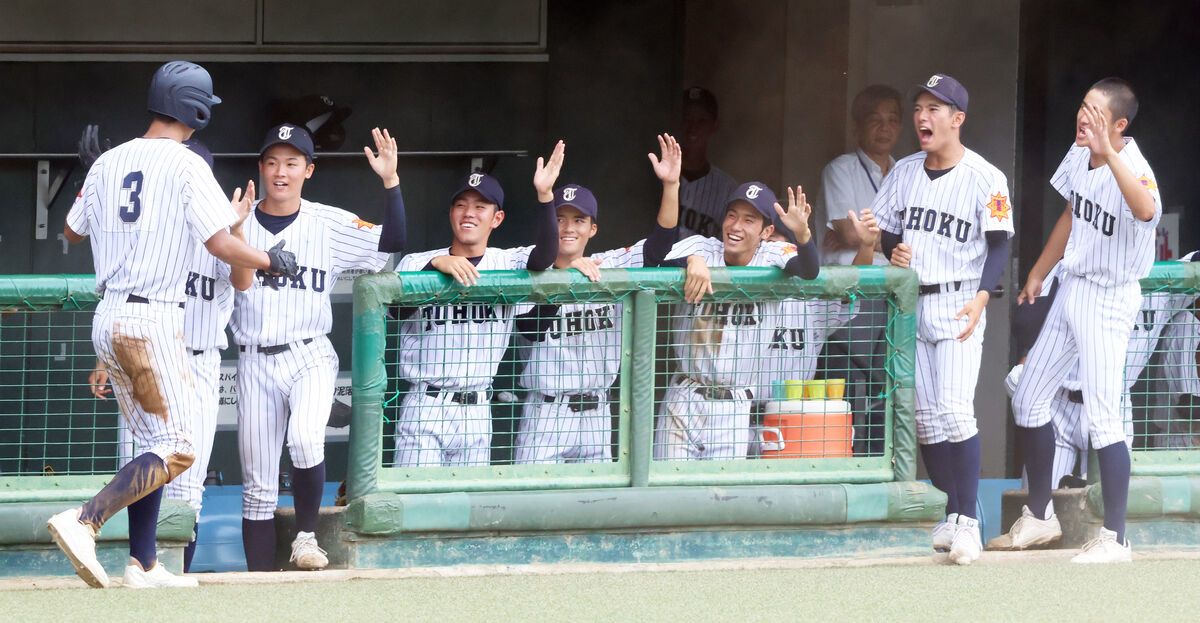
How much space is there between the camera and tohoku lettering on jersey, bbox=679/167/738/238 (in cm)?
615

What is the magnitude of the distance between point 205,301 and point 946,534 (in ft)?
7.88

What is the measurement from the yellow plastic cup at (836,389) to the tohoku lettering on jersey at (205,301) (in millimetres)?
1854

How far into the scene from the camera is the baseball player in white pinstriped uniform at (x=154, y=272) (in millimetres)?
3709

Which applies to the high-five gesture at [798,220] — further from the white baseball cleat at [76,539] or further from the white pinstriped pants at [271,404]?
the white baseball cleat at [76,539]

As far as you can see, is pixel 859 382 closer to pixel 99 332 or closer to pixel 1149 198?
pixel 1149 198

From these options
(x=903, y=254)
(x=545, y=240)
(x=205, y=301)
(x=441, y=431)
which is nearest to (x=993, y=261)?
(x=903, y=254)

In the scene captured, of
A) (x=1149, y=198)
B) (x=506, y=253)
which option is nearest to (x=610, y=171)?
(x=506, y=253)

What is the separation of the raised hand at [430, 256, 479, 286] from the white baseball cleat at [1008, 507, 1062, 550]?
6.53 feet

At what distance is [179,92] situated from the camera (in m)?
3.80

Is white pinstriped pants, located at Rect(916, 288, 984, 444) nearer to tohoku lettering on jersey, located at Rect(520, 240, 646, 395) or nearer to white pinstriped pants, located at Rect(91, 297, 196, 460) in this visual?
tohoku lettering on jersey, located at Rect(520, 240, 646, 395)

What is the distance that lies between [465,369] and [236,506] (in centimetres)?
126

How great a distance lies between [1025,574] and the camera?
410cm

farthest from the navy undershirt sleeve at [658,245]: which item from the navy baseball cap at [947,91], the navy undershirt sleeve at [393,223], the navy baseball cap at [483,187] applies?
the navy baseball cap at [947,91]

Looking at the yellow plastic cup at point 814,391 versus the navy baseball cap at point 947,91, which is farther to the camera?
the navy baseball cap at point 947,91
